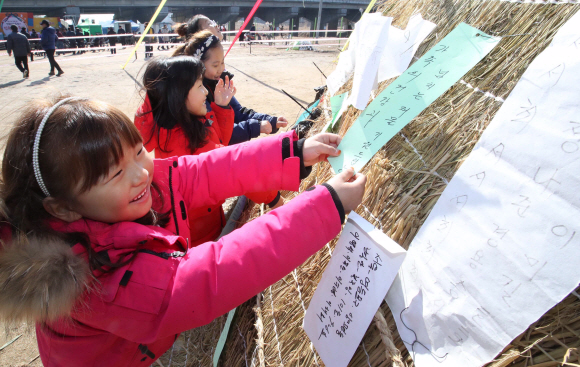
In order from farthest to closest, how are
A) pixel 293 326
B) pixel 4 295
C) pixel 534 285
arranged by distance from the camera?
pixel 293 326 → pixel 4 295 → pixel 534 285

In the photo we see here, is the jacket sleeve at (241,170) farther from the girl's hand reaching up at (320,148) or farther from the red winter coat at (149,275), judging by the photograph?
the red winter coat at (149,275)

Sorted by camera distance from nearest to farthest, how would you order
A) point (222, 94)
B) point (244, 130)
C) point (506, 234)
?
point (506, 234), point (222, 94), point (244, 130)

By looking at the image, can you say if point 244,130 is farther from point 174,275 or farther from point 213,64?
point 174,275

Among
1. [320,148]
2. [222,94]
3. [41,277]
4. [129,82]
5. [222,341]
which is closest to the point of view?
[41,277]

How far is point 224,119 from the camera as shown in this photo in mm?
2385

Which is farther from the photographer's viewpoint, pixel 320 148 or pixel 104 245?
pixel 320 148

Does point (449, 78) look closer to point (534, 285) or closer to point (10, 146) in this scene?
point (534, 285)

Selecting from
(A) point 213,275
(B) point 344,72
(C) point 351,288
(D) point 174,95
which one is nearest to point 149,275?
(A) point 213,275

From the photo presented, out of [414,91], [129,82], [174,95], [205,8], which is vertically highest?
[414,91]

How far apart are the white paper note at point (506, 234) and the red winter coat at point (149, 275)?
0.29 m

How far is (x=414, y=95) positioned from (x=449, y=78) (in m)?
0.10

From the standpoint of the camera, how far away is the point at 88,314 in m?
0.91

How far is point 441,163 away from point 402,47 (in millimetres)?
504

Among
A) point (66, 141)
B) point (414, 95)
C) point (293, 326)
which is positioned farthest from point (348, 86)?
point (66, 141)
